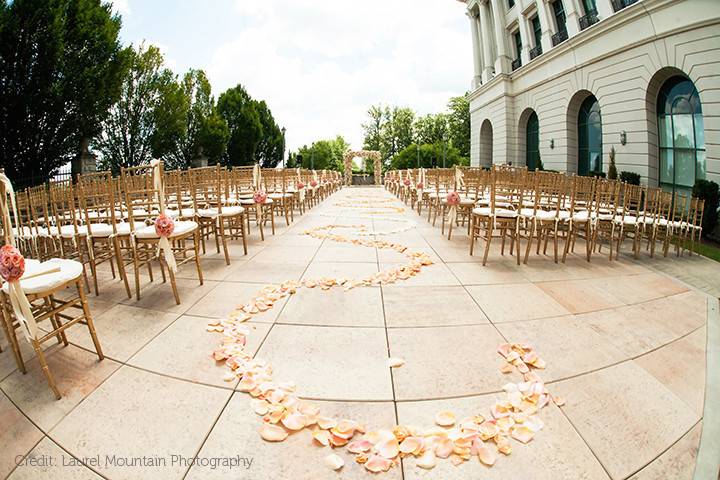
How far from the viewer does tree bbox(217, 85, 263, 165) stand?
27781mm

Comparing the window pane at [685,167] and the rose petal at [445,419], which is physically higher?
the window pane at [685,167]

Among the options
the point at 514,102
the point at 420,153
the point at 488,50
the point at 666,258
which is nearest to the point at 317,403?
the point at 666,258

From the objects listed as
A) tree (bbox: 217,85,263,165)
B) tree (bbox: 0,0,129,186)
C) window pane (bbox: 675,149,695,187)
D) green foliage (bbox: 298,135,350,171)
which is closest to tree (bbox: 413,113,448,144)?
green foliage (bbox: 298,135,350,171)

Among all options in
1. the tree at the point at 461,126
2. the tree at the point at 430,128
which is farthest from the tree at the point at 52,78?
the tree at the point at 430,128

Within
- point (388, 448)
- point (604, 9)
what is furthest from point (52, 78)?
point (604, 9)

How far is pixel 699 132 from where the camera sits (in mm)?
10742

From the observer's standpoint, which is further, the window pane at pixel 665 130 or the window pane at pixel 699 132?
the window pane at pixel 665 130

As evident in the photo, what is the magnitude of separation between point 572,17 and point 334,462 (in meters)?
20.0

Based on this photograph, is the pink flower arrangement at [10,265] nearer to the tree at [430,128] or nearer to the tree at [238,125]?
the tree at [238,125]

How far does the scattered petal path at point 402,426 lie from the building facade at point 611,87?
11775 millimetres

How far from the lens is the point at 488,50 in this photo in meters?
24.1

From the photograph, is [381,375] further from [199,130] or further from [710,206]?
[199,130]

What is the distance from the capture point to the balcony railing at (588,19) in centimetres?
1462

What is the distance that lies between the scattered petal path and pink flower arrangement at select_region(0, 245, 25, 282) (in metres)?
1.24
